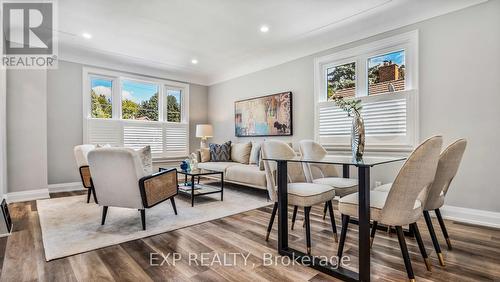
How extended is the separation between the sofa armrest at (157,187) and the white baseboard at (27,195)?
2613 mm

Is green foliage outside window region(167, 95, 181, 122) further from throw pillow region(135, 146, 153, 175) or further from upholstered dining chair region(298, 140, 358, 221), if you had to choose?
upholstered dining chair region(298, 140, 358, 221)

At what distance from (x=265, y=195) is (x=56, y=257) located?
298 cm

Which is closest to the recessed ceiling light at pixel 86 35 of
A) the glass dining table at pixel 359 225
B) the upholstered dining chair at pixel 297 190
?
the upholstered dining chair at pixel 297 190

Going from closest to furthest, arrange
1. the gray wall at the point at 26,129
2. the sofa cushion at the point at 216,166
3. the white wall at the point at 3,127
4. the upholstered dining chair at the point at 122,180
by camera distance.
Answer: the upholstered dining chair at the point at 122,180, the white wall at the point at 3,127, the gray wall at the point at 26,129, the sofa cushion at the point at 216,166

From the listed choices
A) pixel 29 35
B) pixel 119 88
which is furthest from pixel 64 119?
pixel 29 35

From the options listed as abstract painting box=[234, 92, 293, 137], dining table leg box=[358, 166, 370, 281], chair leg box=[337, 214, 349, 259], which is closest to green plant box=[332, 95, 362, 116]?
dining table leg box=[358, 166, 370, 281]

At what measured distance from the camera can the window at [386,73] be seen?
11.5 ft

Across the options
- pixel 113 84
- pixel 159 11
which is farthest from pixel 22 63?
pixel 159 11

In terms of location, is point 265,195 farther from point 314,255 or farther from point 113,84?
point 113,84

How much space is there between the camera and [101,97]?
5285mm

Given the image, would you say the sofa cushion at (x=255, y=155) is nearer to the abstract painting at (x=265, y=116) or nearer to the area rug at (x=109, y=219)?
the abstract painting at (x=265, y=116)

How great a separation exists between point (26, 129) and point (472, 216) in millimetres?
6463

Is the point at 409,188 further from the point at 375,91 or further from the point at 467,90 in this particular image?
the point at 375,91

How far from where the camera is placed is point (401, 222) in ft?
5.23
